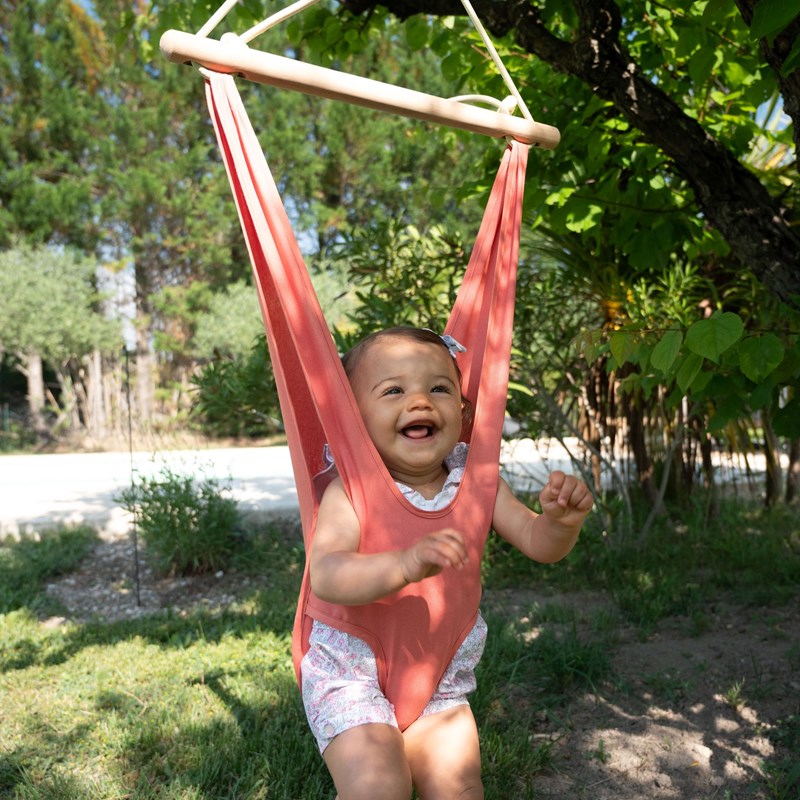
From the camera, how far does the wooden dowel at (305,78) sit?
145 cm

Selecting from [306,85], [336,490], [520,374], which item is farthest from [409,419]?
[520,374]

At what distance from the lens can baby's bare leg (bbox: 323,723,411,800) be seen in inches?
52.7

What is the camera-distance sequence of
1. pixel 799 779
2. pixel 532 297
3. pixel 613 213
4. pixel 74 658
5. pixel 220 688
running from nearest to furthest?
1. pixel 799 779
2. pixel 220 688
3. pixel 613 213
4. pixel 74 658
5. pixel 532 297

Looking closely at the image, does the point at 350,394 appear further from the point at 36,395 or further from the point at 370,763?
the point at 36,395

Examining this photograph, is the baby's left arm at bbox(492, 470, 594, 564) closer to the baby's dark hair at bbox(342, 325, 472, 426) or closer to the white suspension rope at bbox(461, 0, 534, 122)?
the baby's dark hair at bbox(342, 325, 472, 426)

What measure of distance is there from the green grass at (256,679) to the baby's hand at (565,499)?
103 centimetres

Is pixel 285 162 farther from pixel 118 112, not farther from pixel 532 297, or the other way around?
pixel 532 297

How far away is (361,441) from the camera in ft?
4.75

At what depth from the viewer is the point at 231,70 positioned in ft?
4.96

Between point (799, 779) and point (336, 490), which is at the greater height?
point (336, 490)

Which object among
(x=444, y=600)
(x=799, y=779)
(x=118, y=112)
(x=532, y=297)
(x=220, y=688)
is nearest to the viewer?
(x=444, y=600)

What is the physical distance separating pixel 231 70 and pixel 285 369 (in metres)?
0.59

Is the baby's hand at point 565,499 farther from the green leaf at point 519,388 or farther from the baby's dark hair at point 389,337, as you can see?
the green leaf at point 519,388

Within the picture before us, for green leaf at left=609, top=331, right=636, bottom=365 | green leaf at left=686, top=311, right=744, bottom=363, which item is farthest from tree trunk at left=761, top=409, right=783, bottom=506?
green leaf at left=686, top=311, right=744, bottom=363
